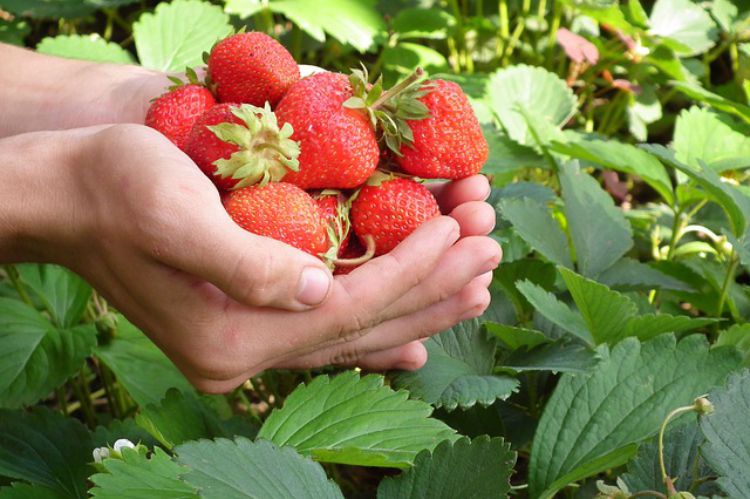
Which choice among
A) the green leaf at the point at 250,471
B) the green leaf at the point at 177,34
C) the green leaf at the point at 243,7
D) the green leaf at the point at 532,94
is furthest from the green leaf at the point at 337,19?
the green leaf at the point at 250,471

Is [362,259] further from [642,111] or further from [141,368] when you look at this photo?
[642,111]

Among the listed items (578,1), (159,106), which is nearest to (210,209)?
(159,106)

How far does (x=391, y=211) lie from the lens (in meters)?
1.10

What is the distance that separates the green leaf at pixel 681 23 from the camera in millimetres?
2170

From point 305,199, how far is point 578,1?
1.32 meters

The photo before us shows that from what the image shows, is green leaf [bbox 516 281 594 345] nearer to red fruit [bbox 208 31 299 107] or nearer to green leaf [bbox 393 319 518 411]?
green leaf [bbox 393 319 518 411]

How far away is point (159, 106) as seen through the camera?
48.1 inches

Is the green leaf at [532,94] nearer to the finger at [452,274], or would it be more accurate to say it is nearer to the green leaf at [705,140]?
the green leaf at [705,140]

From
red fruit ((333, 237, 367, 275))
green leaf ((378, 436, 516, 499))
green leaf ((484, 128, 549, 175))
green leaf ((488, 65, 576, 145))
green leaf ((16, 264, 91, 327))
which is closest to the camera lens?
green leaf ((378, 436, 516, 499))

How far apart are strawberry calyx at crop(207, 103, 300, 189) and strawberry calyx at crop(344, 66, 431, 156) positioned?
0.33 ft

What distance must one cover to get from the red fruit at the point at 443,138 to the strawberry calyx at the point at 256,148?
0.52ft

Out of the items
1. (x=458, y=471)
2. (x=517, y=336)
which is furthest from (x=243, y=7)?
(x=458, y=471)

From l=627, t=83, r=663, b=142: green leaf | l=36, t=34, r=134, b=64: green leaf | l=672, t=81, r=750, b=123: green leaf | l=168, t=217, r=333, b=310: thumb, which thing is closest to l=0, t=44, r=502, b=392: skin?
l=168, t=217, r=333, b=310: thumb

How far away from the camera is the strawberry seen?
104 cm
